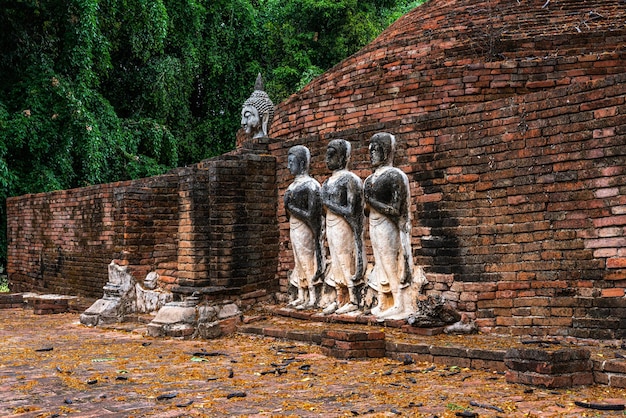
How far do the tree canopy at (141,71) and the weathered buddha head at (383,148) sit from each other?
8651 mm

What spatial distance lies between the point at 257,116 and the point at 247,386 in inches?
256

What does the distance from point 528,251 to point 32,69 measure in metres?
11.4

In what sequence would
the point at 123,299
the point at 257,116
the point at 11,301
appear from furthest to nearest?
the point at 11,301 < the point at 257,116 < the point at 123,299

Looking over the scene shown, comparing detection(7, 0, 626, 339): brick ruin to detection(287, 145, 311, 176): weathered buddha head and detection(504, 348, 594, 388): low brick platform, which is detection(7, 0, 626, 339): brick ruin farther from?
detection(504, 348, 594, 388): low brick platform

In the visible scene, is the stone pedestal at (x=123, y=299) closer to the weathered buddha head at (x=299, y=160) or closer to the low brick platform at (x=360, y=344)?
the weathered buddha head at (x=299, y=160)

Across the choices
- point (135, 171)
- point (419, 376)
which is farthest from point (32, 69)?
point (419, 376)

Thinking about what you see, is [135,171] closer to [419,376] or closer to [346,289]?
[346,289]

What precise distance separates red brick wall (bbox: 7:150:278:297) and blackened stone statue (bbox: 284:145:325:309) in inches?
22.6

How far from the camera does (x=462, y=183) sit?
19.5 feet

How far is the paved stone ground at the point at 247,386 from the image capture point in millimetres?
3955

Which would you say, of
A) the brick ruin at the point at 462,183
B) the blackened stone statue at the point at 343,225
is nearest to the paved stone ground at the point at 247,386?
the blackened stone statue at the point at 343,225

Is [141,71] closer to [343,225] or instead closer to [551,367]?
[343,225]

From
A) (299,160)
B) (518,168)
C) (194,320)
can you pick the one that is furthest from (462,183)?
(194,320)

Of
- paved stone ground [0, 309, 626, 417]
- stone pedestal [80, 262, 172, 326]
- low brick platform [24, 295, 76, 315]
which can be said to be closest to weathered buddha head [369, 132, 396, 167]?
paved stone ground [0, 309, 626, 417]
